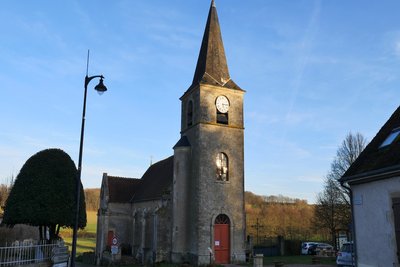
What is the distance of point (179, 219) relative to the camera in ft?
90.7

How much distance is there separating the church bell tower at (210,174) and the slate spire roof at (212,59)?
8 cm

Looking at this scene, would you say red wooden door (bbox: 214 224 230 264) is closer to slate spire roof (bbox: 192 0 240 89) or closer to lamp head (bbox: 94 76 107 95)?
slate spire roof (bbox: 192 0 240 89)

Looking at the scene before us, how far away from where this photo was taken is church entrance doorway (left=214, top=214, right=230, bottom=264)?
26.5 m

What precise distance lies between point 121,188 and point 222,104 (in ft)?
53.5

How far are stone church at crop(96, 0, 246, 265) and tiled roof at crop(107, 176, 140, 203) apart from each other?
23.8 ft

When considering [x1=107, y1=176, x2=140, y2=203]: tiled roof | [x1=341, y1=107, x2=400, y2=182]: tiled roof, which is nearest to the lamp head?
[x1=341, y1=107, x2=400, y2=182]: tiled roof

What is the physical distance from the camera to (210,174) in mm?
27094

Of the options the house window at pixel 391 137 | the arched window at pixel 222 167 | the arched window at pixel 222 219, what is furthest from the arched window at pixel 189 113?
the house window at pixel 391 137

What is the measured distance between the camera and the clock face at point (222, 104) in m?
28.4

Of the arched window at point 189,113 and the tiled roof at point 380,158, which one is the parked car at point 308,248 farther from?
the tiled roof at point 380,158

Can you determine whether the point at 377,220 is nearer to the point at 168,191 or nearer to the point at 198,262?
the point at 198,262

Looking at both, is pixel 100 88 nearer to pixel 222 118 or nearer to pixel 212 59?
pixel 222 118

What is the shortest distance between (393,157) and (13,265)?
1288 cm

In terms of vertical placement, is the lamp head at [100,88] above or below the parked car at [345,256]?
above
